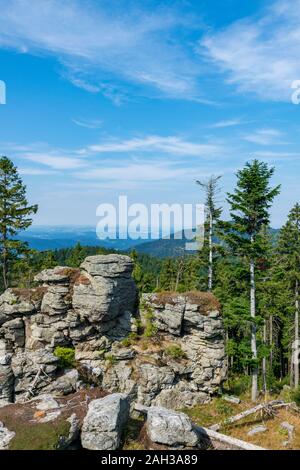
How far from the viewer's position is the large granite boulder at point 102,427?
11.3 meters

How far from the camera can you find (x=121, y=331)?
1034 inches

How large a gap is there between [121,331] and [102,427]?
1485 centimetres

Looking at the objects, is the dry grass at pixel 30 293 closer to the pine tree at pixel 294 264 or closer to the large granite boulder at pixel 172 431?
the large granite boulder at pixel 172 431

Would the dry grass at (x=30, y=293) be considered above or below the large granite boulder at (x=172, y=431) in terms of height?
above

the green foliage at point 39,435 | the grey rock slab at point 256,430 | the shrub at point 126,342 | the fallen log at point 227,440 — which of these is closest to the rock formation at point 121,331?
the shrub at point 126,342

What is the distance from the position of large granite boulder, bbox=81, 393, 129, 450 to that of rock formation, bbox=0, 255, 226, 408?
38.2ft

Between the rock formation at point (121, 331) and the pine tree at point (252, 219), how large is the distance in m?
3.10

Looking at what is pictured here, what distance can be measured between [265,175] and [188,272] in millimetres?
37698

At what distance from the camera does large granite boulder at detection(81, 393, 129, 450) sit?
1126 cm

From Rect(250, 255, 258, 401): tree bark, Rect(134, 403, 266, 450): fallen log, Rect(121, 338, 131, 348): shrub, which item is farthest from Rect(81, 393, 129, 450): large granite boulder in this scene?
Rect(250, 255, 258, 401): tree bark

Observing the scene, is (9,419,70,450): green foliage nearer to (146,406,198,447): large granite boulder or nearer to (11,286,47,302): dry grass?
(146,406,198,447): large granite boulder

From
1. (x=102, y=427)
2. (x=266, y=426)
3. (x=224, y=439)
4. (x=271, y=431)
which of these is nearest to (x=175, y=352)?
(x=266, y=426)
